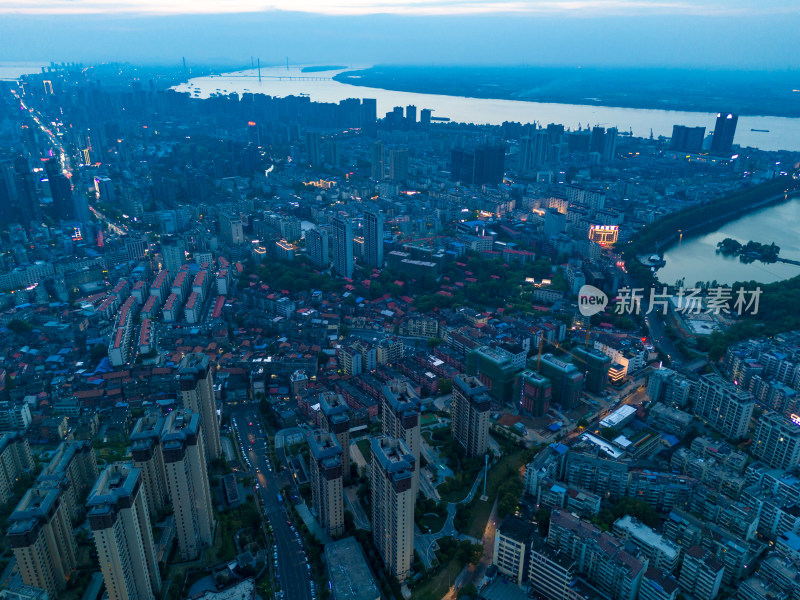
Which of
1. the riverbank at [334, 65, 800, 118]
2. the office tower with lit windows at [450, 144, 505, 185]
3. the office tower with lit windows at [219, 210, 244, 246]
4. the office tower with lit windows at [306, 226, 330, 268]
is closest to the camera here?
the office tower with lit windows at [306, 226, 330, 268]

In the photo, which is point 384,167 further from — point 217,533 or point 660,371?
point 217,533

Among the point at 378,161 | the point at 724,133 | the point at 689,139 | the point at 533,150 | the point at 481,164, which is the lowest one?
the point at 378,161

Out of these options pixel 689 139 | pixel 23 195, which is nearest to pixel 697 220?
pixel 689 139

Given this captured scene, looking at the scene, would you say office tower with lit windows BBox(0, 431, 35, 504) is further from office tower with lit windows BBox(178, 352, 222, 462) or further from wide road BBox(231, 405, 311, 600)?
wide road BBox(231, 405, 311, 600)

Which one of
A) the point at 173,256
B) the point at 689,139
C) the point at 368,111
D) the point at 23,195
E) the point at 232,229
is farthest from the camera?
the point at 368,111

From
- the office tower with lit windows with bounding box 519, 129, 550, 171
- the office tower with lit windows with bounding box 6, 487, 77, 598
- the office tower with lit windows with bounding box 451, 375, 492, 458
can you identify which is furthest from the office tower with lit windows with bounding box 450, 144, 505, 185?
the office tower with lit windows with bounding box 6, 487, 77, 598

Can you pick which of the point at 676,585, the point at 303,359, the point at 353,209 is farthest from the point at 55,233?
the point at 676,585

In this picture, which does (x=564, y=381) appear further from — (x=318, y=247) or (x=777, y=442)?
(x=318, y=247)
